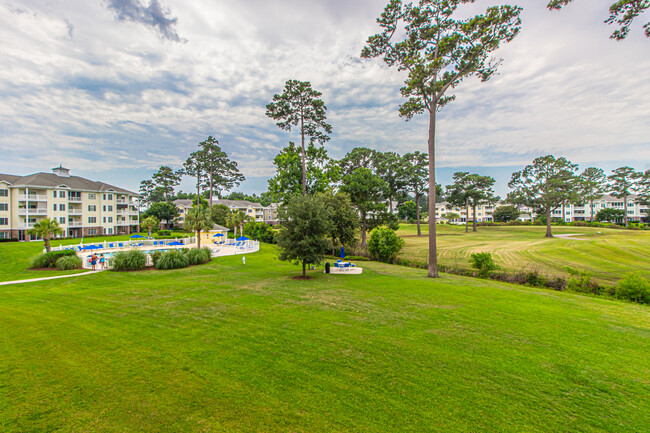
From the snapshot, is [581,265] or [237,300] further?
[581,265]

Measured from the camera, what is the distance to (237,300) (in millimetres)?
11555

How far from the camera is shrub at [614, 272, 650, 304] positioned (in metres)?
13.1

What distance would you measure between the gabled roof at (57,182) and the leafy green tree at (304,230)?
48.9m

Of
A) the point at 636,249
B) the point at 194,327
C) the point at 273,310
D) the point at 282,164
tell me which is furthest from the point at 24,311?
the point at 636,249

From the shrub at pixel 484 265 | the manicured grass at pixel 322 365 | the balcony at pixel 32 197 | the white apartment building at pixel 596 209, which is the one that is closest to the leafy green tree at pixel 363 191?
the shrub at pixel 484 265

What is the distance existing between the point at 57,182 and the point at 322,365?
59895mm

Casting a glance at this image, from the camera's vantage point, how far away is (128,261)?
19.6 metres

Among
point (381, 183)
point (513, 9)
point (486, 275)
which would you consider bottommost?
point (486, 275)

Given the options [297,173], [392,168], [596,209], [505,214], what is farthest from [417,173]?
[596,209]

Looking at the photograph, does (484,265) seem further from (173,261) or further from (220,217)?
(220,217)

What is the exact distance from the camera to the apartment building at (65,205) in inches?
1592

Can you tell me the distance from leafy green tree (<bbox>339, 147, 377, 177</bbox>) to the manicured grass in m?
38.0

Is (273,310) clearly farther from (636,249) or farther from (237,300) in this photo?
(636,249)

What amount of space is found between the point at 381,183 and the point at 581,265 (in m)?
21.7
